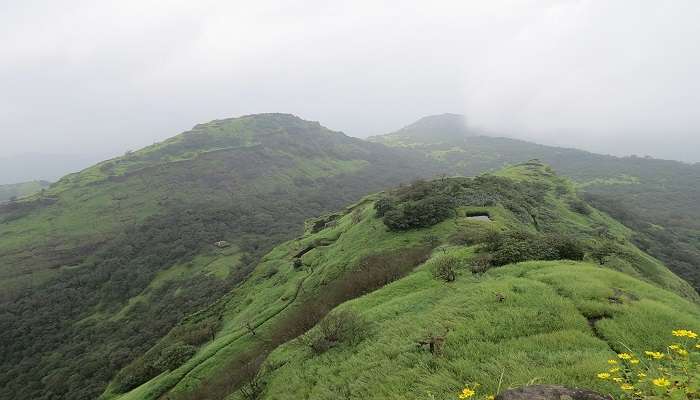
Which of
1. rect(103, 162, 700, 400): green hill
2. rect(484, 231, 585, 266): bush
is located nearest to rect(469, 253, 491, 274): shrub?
rect(103, 162, 700, 400): green hill

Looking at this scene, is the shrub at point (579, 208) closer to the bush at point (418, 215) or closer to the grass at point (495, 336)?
the bush at point (418, 215)

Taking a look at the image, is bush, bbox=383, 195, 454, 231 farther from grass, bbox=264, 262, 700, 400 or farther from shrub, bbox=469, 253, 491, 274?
grass, bbox=264, 262, 700, 400

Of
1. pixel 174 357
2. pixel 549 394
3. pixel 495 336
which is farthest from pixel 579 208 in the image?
pixel 549 394

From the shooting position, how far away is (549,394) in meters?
6.11

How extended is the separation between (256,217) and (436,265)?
5797 inches

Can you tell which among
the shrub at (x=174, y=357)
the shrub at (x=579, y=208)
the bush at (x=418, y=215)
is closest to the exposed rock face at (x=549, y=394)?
the bush at (x=418, y=215)

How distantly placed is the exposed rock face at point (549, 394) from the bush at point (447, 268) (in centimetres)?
992

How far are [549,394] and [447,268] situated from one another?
1108 cm

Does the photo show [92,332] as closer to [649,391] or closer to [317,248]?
[317,248]

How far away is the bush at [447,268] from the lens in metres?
16.5

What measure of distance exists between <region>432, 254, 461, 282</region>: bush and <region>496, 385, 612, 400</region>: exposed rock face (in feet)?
32.5

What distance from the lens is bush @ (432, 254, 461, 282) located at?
16.5 meters

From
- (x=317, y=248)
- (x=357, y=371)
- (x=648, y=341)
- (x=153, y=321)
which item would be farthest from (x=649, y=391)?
(x=153, y=321)

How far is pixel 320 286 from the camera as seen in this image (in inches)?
1238
